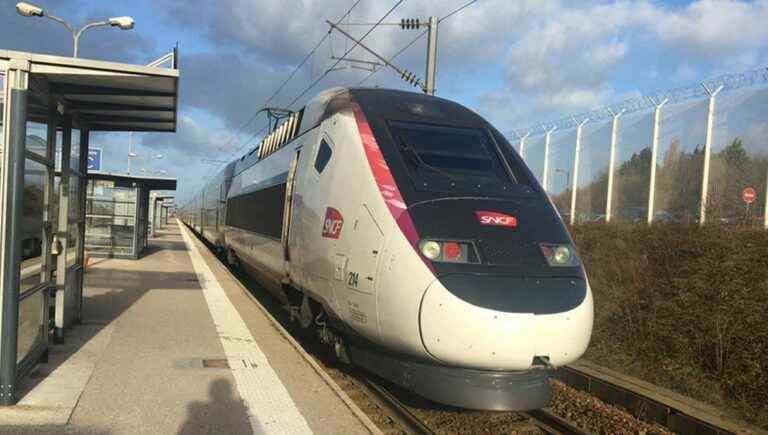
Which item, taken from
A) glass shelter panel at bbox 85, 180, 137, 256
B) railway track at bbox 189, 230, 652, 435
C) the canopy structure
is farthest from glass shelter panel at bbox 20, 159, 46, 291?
glass shelter panel at bbox 85, 180, 137, 256

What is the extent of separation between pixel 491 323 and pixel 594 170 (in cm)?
1370

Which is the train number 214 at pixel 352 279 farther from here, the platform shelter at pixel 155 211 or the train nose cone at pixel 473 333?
the platform shelter at pixel 155 211

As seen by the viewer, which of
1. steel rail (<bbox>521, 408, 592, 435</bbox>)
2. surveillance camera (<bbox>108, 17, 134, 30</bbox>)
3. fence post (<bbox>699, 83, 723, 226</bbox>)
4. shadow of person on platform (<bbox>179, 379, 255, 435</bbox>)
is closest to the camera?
shadow of person on platform (<bbox>179, 379, 255, 435</bbox>)

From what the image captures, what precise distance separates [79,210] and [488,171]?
17.8ft

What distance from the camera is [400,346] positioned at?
520 cm

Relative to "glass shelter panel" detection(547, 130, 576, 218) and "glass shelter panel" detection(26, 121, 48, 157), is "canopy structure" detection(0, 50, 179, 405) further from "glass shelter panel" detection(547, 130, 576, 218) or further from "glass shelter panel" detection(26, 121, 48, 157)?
"glass shelter panel" detection(547, 130, 576, 218)

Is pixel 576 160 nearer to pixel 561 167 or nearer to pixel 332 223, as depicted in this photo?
pixel 561 167

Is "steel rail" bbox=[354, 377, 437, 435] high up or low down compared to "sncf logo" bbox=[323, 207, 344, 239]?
down

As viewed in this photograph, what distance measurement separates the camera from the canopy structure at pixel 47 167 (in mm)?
5277

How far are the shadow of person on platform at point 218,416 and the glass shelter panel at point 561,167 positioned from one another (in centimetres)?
1331

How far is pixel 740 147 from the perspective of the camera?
13.5 metres

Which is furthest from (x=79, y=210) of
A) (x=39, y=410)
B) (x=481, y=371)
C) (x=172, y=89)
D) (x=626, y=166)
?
(x=626, y=166)

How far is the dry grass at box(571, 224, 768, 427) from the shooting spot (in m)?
7.02

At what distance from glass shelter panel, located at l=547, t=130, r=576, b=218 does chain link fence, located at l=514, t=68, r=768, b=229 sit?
28mm
